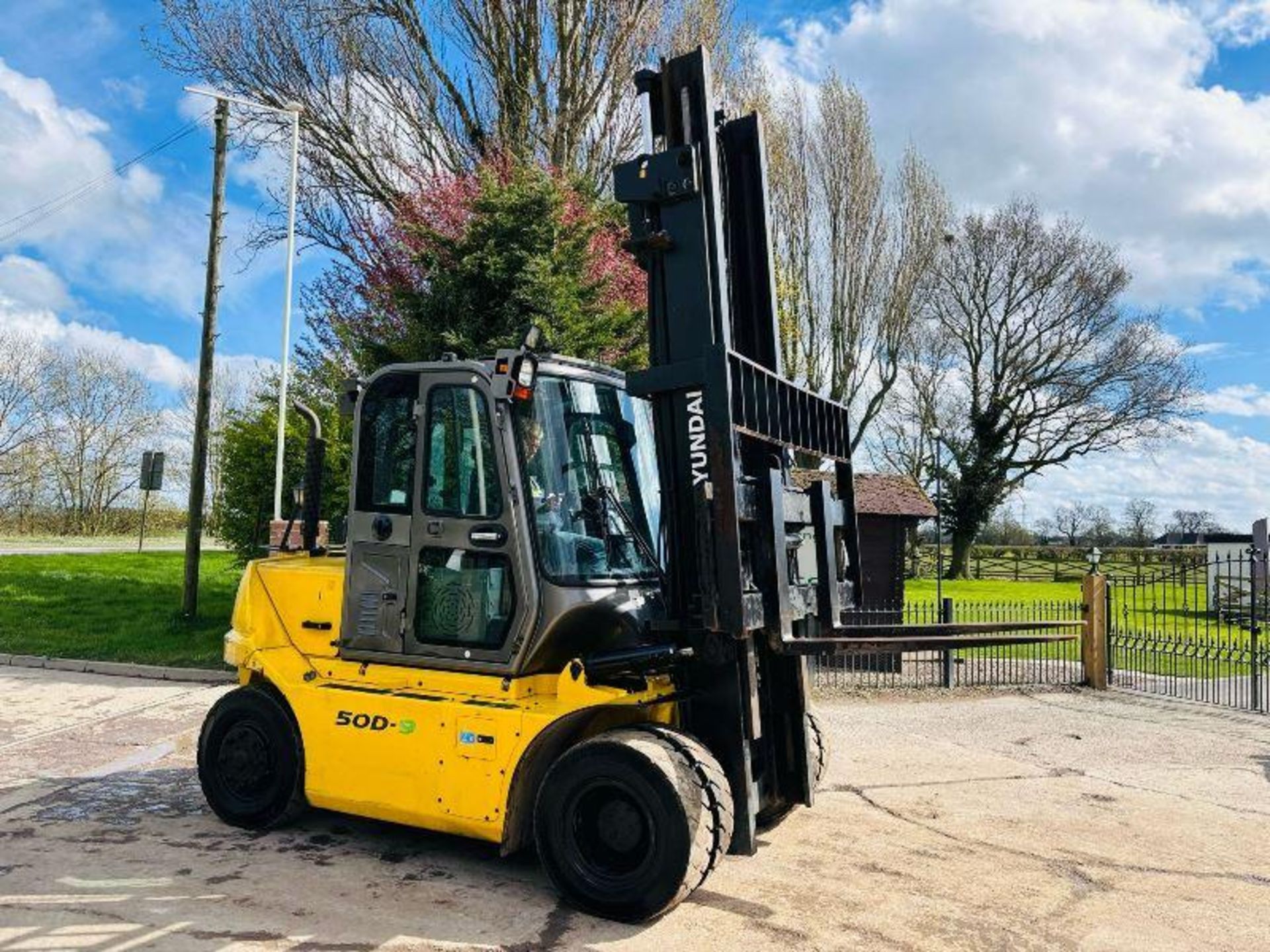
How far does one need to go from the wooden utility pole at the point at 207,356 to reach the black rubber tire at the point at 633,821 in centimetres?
1261

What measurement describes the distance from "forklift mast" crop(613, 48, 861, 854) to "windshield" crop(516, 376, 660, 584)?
0.21 metres

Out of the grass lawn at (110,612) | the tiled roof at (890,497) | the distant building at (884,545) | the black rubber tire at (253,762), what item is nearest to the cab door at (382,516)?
the black rubber tire at (253,762)

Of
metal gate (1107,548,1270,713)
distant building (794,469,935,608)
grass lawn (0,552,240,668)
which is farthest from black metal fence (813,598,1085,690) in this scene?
grass lawn (0,552,240,668)

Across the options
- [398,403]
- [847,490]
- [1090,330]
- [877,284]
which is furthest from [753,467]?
[1090,330]

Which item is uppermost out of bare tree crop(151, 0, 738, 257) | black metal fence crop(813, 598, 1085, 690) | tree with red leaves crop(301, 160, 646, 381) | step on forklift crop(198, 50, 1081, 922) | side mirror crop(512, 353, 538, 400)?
bare tree crop(151, 0, 738, 257)

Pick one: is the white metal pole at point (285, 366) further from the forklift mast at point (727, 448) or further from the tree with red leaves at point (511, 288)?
the forklift mast at point (727, 448)

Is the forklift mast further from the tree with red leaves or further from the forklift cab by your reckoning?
the tree with red leaves

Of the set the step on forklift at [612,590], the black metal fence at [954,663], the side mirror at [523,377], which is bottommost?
the black metal fence at [954,663]

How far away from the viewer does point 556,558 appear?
17.2 feet

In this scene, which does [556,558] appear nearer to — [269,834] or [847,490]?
[847,490]

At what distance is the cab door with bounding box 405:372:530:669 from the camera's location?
525cm

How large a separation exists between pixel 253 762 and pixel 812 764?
3417mm

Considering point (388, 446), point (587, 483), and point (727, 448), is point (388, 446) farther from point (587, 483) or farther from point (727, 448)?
point (727, 448)

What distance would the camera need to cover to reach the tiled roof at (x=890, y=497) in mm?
17266
